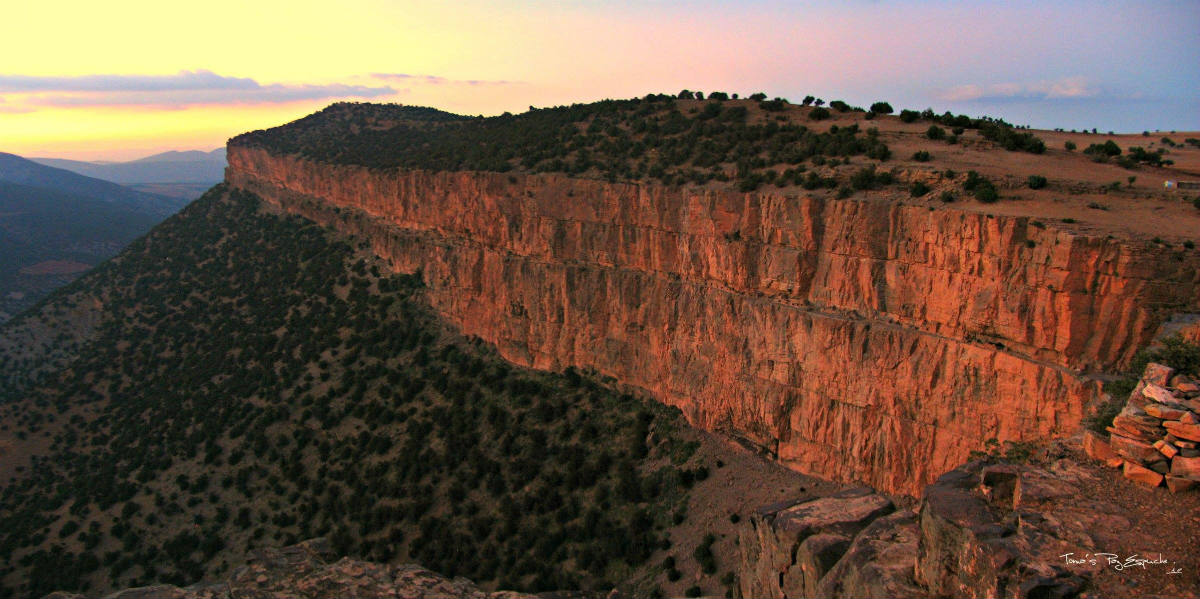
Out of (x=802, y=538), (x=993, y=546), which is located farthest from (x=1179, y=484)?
(x=802, y=538)

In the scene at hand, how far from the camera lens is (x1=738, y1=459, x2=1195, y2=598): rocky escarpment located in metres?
10.0

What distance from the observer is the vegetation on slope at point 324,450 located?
94.0 feet

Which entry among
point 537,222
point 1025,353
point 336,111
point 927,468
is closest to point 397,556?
point 537,222

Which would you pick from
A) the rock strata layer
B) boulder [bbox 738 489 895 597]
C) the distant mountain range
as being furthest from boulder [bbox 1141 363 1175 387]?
the distant mountain range

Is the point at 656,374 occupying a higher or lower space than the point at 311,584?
higher

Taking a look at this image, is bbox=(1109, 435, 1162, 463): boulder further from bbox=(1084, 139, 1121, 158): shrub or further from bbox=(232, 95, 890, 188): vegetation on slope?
bbox=(1084, 139, 1121, 158): shrub

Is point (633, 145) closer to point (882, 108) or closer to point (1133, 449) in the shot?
point (882, 108)

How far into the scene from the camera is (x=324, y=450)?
122ft

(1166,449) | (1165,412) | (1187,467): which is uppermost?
(1165,412)

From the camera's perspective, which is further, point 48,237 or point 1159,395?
point 48,237

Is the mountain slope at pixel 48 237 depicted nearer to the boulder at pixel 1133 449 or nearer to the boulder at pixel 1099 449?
the boulder at pixel 1099 449

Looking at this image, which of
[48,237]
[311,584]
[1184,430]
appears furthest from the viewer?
[48,237]

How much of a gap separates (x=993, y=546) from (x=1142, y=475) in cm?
347

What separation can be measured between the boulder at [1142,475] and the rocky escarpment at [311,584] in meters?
13.9
